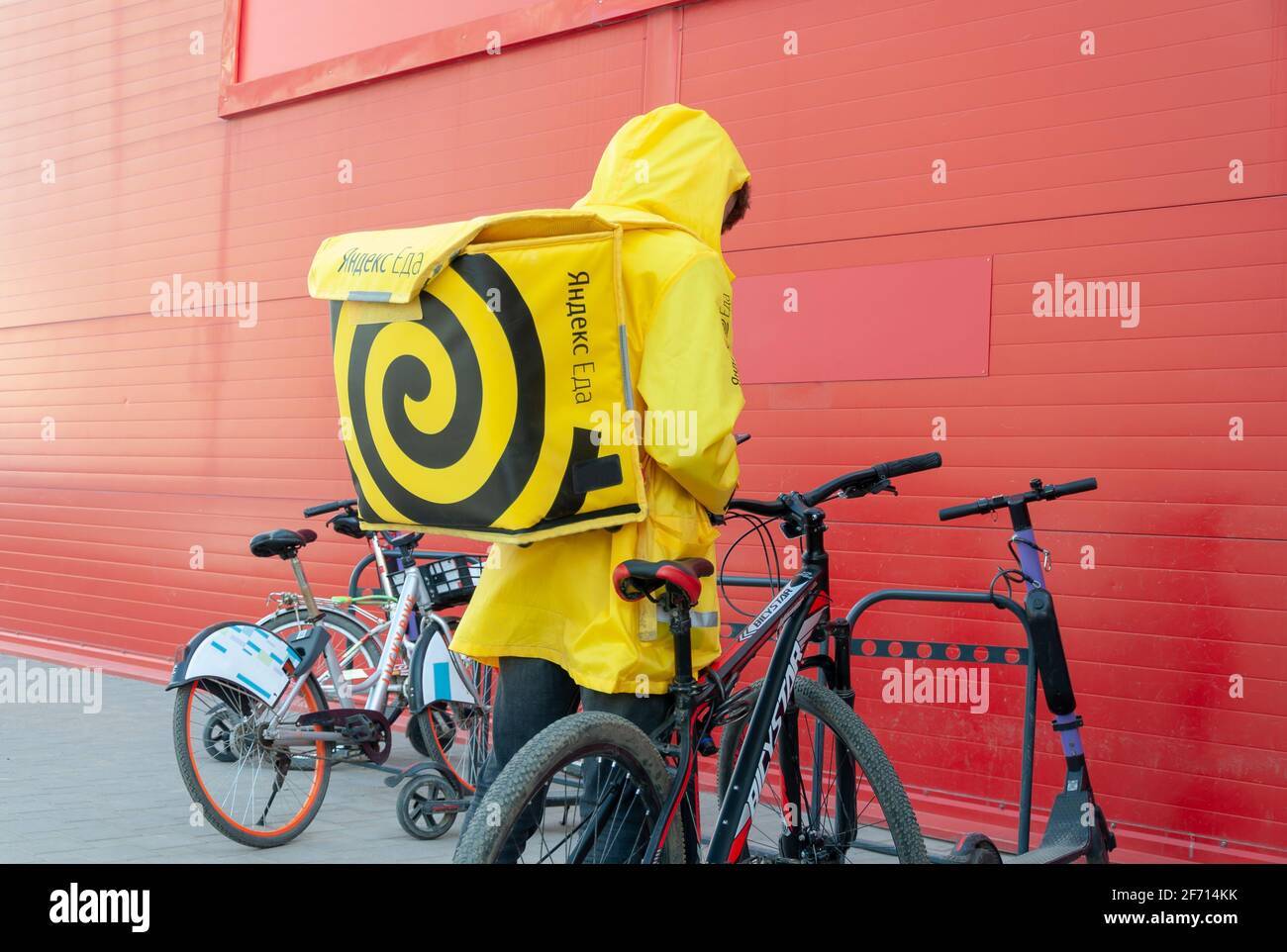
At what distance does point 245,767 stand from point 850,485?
2.77 m

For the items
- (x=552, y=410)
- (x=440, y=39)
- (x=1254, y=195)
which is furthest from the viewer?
(x=440, y=39)

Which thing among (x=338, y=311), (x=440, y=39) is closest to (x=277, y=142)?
(x=440, y=39)

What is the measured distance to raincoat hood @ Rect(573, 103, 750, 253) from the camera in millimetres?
3225

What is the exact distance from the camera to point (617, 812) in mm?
2893

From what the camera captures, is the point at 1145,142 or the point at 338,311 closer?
the point at 338,311

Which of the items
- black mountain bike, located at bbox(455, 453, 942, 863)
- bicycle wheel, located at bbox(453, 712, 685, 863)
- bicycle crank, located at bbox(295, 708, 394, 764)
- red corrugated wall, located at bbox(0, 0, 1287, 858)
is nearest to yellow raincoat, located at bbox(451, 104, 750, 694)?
black mountain bike, located at bbox(455, 453, 942, 863)

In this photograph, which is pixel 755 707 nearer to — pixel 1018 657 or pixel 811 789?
pixel 811 789

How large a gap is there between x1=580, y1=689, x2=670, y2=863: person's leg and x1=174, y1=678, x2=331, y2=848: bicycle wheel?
2357 millimetres

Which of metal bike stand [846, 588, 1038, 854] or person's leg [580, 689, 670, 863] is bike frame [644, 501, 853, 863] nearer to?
person's leg [580, 689, 670, 863]

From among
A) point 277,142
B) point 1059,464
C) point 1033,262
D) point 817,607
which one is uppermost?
point 277,142
